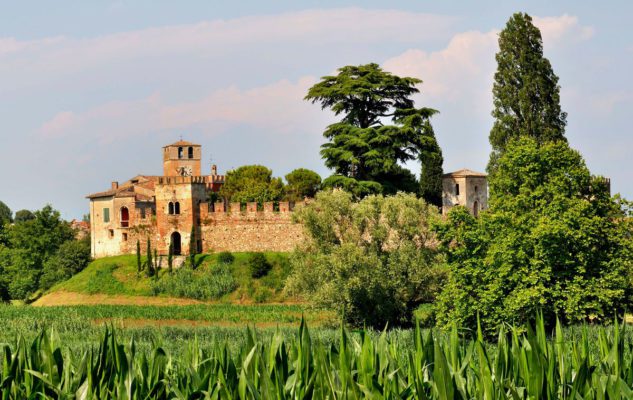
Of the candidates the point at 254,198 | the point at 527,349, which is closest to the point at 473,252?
the point at 527,349

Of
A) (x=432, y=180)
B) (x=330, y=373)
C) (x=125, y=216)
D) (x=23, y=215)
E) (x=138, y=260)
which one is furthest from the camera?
(x=23, y=215)

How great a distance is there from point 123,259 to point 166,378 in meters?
45.1

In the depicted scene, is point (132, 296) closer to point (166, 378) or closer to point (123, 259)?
point (123, 259)

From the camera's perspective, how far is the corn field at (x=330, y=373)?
557 inches

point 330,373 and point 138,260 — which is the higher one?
point 138,260

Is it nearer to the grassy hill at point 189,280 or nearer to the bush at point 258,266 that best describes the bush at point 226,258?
the grassy hill at point 189,280

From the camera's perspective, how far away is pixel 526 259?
35.8m

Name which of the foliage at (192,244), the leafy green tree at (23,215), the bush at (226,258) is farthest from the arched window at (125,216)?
the leafy green tree at (23,215)

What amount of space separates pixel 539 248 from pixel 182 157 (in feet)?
153

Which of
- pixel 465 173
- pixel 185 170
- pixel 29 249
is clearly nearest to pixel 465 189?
pixel 465 173

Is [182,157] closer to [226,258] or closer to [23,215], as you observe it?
[226,258]

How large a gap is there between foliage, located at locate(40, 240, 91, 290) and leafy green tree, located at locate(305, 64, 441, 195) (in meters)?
16.6

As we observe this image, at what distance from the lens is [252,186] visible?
7144cm

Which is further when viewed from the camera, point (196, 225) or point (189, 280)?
point (196, 225)
